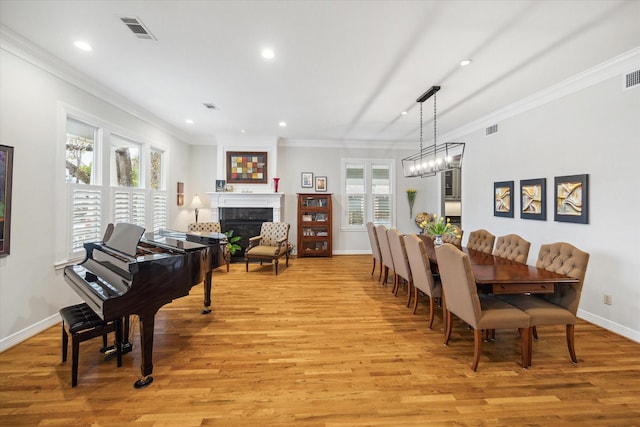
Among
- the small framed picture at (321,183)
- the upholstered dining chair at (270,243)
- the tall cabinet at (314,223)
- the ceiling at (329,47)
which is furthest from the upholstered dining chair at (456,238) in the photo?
the small framed picture at (321,183)

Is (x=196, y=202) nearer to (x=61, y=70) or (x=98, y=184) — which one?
(x=98, y=184)

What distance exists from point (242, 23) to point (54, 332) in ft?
12.9

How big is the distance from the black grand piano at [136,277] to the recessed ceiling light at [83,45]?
78.9 inches

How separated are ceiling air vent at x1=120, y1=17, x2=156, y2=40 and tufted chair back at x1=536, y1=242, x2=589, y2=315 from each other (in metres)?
4.67

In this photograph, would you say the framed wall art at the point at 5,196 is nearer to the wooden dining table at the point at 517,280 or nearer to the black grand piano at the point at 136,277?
the black grand piano at the point at 136,277

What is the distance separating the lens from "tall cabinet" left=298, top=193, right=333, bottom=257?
682cm

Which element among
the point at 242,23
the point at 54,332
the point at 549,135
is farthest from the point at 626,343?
the point at 54,332

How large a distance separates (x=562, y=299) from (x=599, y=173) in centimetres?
189

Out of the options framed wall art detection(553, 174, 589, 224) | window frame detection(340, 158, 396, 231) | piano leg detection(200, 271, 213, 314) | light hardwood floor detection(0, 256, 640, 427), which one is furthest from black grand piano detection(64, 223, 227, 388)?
window frame detection(340, 158, 396, 231)

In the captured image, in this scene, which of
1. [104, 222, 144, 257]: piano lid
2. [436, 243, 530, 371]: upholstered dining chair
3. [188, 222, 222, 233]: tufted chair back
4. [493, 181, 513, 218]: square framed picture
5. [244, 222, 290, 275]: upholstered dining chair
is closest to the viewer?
[436, 243, 530, 371]: upholstered dining chair

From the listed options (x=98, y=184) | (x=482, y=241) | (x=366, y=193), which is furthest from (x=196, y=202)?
(x=482, y=241)

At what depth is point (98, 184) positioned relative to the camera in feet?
12.4

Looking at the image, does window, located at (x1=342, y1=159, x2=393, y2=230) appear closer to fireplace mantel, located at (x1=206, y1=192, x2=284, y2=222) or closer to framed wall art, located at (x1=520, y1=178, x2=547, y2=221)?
fireplace mantel, located at (x1=206, y1=192, x2=284, y2=222)

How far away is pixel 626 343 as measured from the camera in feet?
9.06
